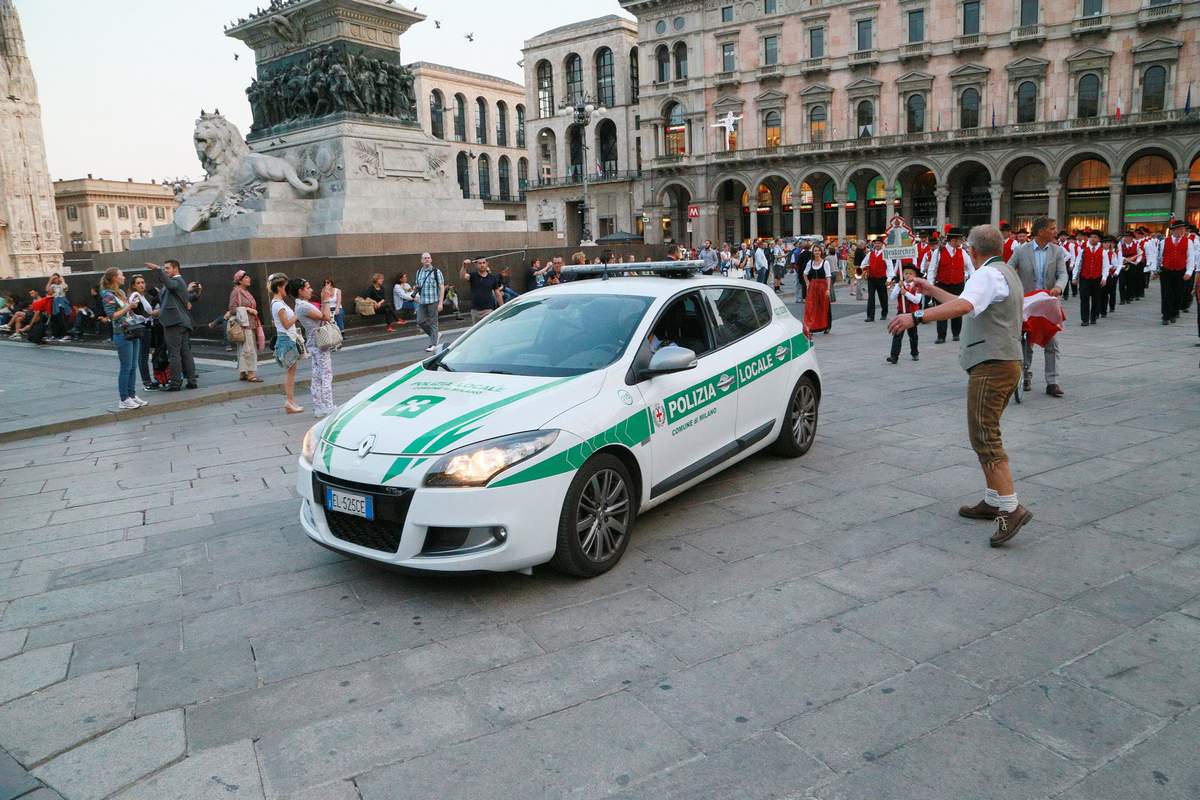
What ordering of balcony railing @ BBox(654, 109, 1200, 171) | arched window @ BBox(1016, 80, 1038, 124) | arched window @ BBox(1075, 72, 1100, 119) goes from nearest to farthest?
balcony railing @ BBox(654, 109, 1200, 171) < arched window @ BBox(1075, 72, 1100, 119) < arched window @ BBox(1016, 80, 1038, 124)

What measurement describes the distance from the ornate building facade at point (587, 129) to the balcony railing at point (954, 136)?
263 inches

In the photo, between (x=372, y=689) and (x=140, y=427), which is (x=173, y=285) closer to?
(x=140, y=427)

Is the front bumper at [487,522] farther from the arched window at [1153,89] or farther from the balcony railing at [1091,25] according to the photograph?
the balcony railing at [1091,25]

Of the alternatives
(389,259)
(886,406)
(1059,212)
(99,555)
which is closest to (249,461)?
(99,555)

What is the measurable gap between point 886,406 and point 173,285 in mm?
9435

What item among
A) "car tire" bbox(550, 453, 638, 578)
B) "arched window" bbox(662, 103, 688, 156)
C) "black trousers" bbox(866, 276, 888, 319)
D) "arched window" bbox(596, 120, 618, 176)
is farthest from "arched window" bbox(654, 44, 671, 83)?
"car tire" bbox(550, 453, 638, 578)

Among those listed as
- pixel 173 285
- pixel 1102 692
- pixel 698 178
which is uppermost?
pixel 698 178

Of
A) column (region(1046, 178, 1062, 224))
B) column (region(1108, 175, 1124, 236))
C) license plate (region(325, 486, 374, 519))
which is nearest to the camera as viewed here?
license plate (region(325, 486, 374, 519))

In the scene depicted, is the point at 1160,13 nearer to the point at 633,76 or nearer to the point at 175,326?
the point at 633,76

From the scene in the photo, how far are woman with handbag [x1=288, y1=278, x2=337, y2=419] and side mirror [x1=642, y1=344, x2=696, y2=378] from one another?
576 centimetres

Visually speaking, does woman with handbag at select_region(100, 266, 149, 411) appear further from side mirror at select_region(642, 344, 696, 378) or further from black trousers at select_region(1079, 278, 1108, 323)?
black trousers at select_region(1079, 278, 1108, 323)

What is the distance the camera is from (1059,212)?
5091cm

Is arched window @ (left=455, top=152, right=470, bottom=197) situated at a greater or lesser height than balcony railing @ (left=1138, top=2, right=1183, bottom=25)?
lesser

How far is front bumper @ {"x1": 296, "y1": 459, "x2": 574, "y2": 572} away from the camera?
4168 millimetres
